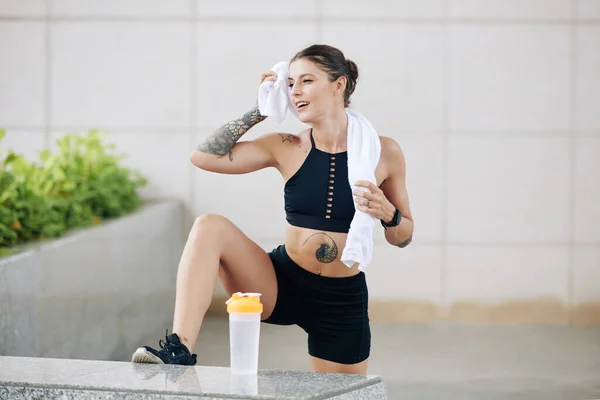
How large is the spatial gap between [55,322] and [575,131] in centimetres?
370

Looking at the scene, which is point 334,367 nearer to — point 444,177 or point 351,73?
point 351,73

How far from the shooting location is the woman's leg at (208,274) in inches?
109

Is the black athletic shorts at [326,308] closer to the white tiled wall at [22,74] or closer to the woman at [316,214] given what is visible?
the woman at [316,214]

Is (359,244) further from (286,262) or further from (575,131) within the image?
(575,131)

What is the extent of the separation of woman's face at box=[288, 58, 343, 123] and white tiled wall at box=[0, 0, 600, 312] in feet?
9.87

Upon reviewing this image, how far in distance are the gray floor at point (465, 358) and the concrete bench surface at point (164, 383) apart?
5.37 feet

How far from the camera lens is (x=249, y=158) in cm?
313

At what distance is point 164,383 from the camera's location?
246 centimetres

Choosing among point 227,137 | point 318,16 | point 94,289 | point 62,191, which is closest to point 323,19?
point 318,16

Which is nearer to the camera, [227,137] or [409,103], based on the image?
[227,137]

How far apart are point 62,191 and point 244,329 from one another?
2.34 meters

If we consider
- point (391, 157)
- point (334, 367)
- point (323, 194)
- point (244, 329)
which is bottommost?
point (334, 367)

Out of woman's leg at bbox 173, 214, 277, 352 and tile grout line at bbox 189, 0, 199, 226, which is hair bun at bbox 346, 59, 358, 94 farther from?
tile grout line at bbox 189, 0, 199, 226

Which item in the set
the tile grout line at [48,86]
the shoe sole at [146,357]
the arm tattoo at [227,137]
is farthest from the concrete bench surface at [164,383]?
the tile grout line at [48,86]
